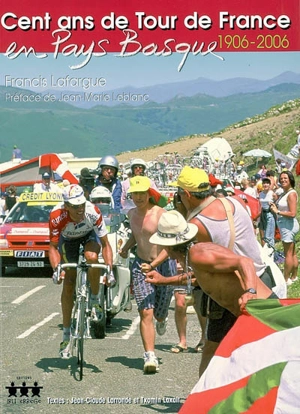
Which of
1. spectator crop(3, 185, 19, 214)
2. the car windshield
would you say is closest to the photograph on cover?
the car windshield

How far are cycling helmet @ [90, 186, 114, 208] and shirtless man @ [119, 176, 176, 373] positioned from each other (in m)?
2.87

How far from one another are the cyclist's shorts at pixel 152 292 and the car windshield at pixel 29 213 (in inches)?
378

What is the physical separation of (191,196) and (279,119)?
197 feet

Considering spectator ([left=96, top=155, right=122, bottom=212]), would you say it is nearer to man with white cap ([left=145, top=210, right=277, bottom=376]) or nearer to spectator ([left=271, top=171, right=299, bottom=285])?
spectator ([left=271, top=171, right=299, bottom=285])

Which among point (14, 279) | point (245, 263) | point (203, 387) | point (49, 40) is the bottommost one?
point (14, 279)

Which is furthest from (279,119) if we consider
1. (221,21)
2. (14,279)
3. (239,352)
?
(239,352)

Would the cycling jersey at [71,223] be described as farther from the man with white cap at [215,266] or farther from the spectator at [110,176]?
the spectator at [110,176]

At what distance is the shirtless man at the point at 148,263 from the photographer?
399 inches

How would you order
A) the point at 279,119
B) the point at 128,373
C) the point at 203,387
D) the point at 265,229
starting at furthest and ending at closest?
the point at 279,119, the point at 265,229, the point at 128,373, the point at 203,387

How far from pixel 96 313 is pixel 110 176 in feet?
14.1

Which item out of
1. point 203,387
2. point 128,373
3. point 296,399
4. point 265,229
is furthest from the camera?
point 265,229

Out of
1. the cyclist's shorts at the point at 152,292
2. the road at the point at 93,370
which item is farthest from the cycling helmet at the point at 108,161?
the cyclist's shorts at the point at 152,292

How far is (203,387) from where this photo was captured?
20.3 feet

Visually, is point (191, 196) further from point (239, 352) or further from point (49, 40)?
point (49, 40)
